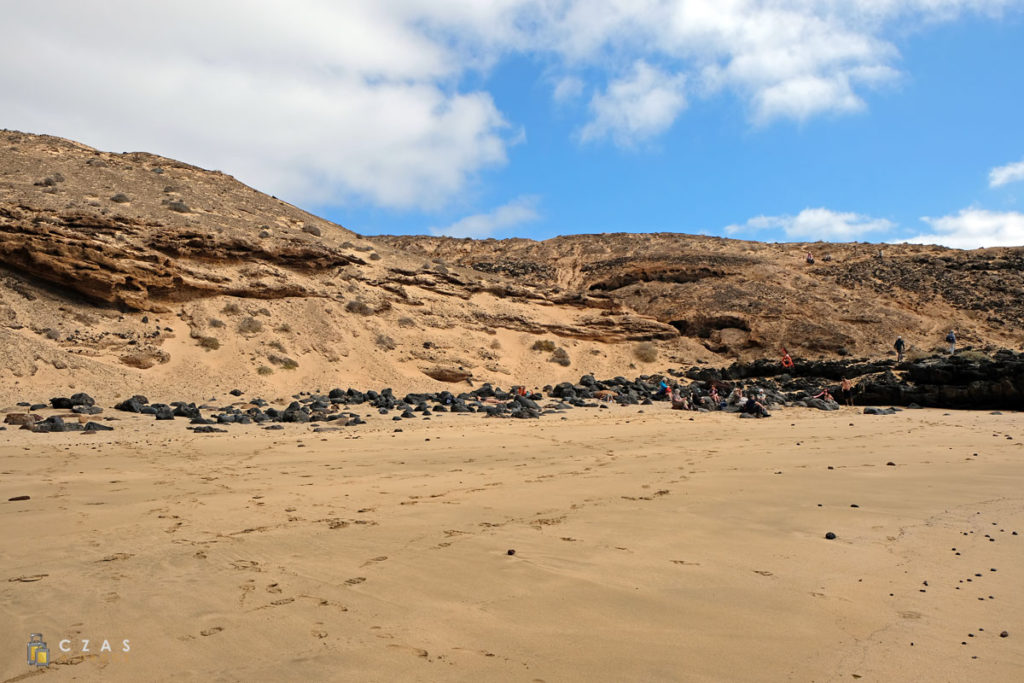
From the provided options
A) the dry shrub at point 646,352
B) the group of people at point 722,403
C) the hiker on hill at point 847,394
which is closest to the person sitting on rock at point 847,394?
the hiker on hill at point 847,394

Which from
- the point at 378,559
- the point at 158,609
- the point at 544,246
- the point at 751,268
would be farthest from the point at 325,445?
the point at 544,246

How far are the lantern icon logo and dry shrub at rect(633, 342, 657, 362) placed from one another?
2567 centimetres

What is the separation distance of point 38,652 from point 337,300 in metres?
21.6

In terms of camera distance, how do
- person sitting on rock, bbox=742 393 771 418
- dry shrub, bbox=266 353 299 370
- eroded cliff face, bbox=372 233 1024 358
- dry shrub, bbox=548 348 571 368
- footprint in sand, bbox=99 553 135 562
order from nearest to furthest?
footprint in sand, bbox=99 553 135 562 < person sitting on rock, bbox=742 393 771 418 < dry shrub, bbox=266 353 299 370 < dry shrub, bbox=548 348 571 368 < eroded cliff face, bbox=372 233 1024 358

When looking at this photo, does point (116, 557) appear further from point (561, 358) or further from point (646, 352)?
point (646, 352)

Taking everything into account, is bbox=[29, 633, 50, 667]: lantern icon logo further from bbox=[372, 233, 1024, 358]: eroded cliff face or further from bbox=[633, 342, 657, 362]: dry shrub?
bbox=[372, 233, 1024, 358]: eroded cliff face

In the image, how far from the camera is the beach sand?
2.77m

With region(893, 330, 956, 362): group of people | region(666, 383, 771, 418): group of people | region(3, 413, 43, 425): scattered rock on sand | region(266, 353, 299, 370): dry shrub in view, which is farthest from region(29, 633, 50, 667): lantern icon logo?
region(893, 330, 956, 362): group of people

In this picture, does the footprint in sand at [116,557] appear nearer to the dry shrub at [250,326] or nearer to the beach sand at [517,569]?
the beach sand at [517,569]

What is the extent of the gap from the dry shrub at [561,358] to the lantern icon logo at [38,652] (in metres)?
22.9

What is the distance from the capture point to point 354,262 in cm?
2616

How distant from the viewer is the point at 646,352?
90.3 feet

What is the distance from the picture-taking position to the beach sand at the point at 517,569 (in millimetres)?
2770

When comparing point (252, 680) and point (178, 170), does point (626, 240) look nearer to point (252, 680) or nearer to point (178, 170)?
point (178, 170)
